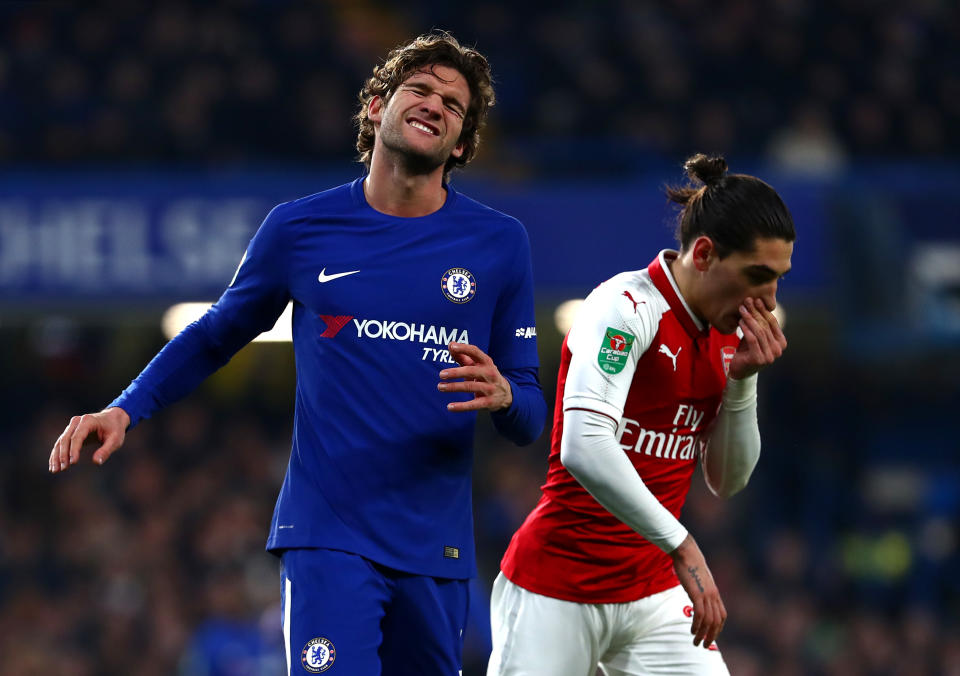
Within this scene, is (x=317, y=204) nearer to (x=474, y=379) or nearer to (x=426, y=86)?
(x=426, y=86)

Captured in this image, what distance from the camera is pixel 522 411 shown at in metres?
3.89

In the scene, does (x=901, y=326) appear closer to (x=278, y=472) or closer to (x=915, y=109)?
(x=915, y=109)

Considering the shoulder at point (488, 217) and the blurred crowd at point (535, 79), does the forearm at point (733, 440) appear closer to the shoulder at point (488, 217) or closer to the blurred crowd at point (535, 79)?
the shoulder at point (488, 217)

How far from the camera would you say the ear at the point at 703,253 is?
13.6 feet

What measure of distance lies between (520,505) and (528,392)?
8754 mm

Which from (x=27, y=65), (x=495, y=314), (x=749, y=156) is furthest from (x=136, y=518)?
(x=495, y=314)

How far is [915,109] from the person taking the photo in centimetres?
1445

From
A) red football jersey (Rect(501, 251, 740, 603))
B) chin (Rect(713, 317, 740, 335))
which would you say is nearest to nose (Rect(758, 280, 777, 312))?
chin (Rect(713, 317, 740, 335))

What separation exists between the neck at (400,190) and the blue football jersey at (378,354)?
1.4 inches

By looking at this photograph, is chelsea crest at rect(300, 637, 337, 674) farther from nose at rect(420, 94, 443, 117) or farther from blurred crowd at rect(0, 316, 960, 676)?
blurred crowd at rect(0, 316, 960, 676)

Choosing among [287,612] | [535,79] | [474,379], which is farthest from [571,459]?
[535,79]

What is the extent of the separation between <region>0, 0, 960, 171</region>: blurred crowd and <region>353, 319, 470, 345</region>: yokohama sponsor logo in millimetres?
9400

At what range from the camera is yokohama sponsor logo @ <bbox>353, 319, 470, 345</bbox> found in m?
3.92

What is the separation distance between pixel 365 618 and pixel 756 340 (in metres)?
1.34
